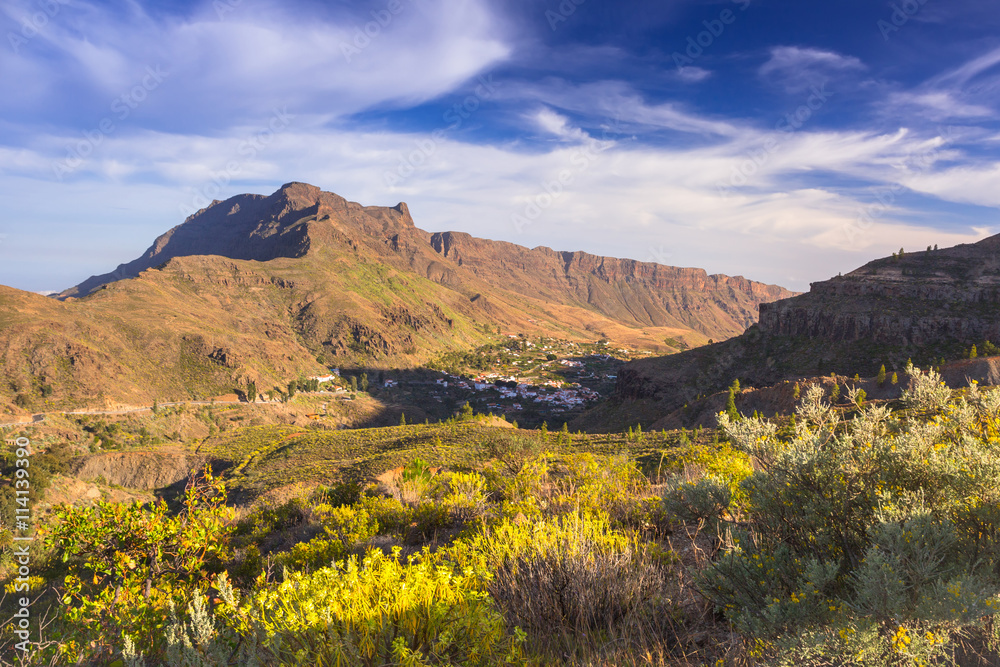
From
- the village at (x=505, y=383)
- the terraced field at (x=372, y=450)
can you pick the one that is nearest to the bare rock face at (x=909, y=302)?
the terraced field at (x=372, y=450)

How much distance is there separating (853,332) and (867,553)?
68684 mm

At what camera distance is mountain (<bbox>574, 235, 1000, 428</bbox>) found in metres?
51.3

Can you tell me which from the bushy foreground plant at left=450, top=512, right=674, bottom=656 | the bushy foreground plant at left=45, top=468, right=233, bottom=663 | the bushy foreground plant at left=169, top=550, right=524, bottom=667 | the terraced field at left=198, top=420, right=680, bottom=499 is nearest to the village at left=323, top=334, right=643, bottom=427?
the terraced field at left=198, top=420, right=680, bottom=499

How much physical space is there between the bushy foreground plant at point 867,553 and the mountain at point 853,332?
57.5m

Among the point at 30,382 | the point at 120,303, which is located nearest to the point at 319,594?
the point at 30,382

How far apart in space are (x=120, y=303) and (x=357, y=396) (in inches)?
2042

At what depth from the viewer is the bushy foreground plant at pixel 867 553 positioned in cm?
304

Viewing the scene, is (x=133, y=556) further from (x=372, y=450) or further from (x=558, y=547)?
(x=372, y=450)

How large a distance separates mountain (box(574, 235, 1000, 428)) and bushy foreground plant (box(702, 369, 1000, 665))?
189ft

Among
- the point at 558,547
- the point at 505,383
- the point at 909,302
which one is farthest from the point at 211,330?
the point at 909,302

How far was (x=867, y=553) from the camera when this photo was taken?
3332 mm

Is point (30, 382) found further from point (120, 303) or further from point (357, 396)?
point (357, 396)

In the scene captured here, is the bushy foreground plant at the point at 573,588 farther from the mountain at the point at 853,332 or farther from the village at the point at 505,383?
the village at the point at 505,383

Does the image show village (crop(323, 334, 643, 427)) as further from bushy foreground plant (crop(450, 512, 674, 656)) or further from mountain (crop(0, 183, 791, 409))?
bushy foreground plant (crop(450, 512, 674, 656))
